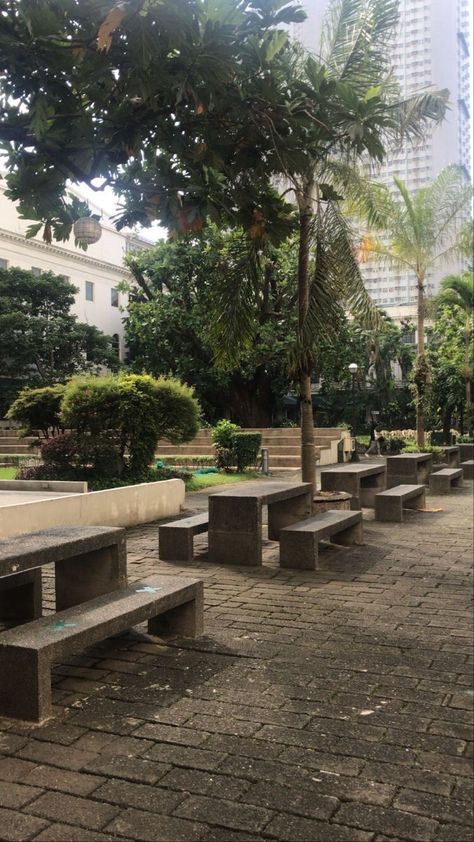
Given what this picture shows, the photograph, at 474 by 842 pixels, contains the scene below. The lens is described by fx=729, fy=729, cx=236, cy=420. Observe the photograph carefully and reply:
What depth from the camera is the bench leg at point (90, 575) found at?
493 cm

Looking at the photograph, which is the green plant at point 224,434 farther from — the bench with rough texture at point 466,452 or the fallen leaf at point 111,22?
the fallen leaf at point 111,22

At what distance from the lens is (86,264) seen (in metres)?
44.4

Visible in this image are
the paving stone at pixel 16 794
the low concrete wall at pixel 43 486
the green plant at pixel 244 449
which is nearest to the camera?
the paving stone at pixel 16 794

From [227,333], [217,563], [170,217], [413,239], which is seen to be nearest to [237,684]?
[170,217]

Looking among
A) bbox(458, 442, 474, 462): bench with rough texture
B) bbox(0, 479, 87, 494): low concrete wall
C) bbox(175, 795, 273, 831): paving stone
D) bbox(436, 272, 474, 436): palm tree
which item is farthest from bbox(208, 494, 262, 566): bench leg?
bbox(436, 272, 474, 436): palm tree

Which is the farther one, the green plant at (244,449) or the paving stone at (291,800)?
the green plant at (244,449)

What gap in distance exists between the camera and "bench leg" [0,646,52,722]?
337 centimetres

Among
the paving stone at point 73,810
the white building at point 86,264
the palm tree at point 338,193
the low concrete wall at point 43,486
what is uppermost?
the white building at point 86,264

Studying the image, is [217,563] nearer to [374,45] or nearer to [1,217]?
[374,45]

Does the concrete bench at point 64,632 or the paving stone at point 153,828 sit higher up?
the concrete bench at point 64,632

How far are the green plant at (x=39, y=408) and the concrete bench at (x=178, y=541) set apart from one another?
311 inches

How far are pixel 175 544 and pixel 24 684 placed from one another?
416 centimetres

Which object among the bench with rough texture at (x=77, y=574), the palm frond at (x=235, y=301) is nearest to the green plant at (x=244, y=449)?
the palm frond at (x=235, y=301)

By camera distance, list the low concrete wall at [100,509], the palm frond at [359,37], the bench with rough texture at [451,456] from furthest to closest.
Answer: the bench with rough texture at [451,456] < the palm frond at [359,37] < the low concrete wall at [100,509]
